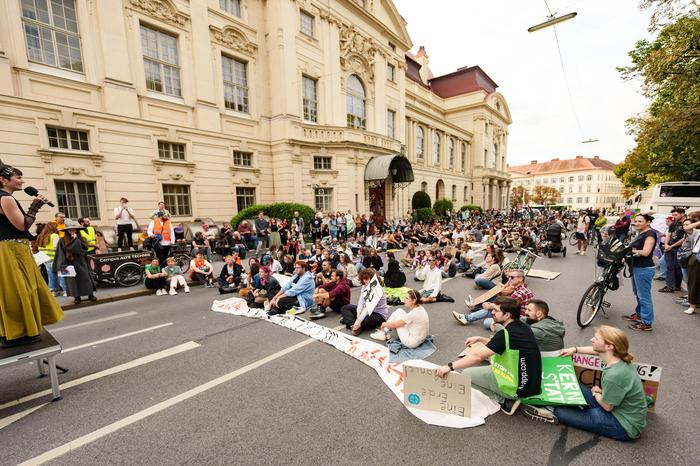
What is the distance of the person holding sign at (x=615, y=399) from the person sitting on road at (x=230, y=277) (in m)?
8.60

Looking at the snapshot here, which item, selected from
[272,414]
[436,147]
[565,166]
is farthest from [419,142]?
[565,166]

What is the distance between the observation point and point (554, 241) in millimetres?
13875

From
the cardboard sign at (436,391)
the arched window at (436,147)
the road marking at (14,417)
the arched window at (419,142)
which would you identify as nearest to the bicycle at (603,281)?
the cardboard sign at (436,391)

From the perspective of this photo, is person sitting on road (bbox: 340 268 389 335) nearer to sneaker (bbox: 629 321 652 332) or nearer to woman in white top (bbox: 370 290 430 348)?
woman in white top (bbox: 370 290 430 348)

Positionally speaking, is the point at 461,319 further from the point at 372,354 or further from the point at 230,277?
the point at 230,277

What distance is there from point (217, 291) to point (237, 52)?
1661cm

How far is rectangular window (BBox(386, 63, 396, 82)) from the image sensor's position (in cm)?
2836

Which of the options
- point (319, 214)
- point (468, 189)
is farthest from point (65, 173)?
point (468, 189)

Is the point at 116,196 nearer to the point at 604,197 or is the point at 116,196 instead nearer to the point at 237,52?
the point at 237,52

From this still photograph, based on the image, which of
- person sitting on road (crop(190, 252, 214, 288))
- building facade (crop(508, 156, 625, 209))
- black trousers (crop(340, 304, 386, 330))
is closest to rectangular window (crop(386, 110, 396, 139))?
person sitting on road (crop(190, 252, 214, 288))

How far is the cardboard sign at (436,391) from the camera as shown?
326 centimetres

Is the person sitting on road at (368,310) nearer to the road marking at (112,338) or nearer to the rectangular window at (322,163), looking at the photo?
the road marking at (112,338)

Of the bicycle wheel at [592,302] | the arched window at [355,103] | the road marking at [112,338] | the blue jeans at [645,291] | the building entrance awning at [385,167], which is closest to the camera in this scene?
the road marking at [112,338]

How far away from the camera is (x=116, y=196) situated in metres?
14.2
